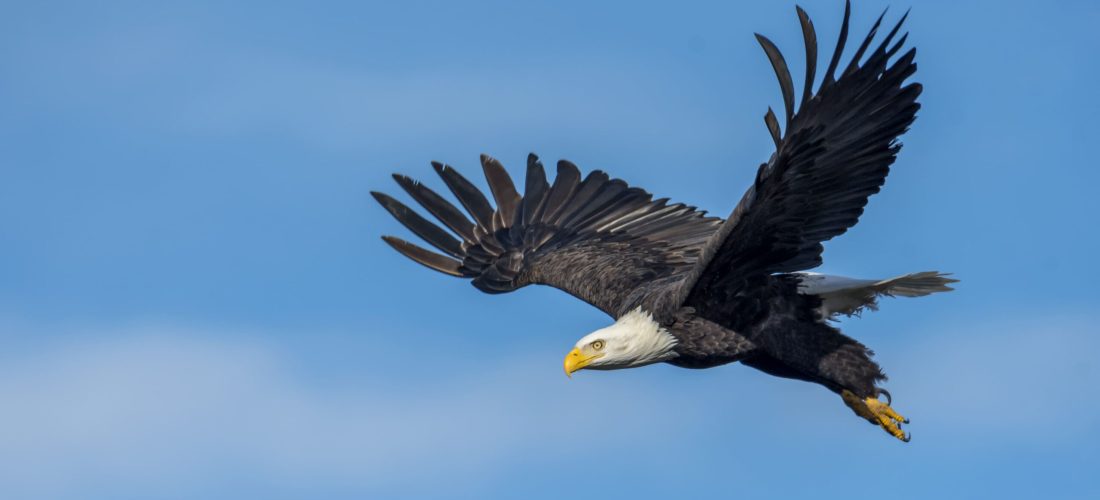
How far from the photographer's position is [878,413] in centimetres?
1102

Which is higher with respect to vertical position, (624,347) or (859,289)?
(859,289)

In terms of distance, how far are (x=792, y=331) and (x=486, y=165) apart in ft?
13.4

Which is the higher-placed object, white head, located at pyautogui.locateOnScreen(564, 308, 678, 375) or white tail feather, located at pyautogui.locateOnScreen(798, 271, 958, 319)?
white tail feather, located at pyautogui.locateOnScreen(798, 271, 958, 319)

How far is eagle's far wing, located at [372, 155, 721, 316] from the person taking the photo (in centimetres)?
1322

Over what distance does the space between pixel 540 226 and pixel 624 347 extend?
3444 mm

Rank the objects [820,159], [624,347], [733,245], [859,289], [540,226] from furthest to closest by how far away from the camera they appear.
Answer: [540,226]
[859,289]
[624,347]
[733,245]
[820,159]

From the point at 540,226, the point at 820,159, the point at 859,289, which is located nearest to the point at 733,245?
the point at 820,159

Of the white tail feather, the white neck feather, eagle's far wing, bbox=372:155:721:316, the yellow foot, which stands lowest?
the yellow foot

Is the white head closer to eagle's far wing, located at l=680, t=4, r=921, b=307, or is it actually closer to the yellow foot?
eagle's far wing, located at l=680, t=4, r=921, b=307

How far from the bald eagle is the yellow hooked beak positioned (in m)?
0.01

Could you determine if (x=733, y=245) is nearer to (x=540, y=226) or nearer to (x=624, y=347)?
(x=624, y=347)

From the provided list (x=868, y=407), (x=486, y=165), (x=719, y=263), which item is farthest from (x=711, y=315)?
(x=486, y=165)

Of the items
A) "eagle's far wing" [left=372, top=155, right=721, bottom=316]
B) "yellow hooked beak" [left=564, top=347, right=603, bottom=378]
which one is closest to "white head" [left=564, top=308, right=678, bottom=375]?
"yellow hooked beak" [left=564, top=347, right=603, bottom=378]

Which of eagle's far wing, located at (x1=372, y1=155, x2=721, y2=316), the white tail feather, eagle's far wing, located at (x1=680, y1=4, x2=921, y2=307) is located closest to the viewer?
eagle's far wing, located at (x1=680, y1=4, x2=921, y2=307)
